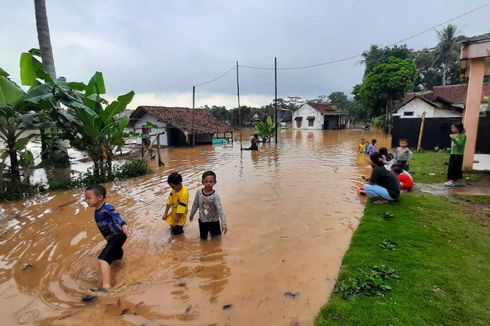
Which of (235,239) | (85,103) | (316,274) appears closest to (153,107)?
(85,103)

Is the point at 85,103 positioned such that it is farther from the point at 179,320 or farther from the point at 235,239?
the point at 179,320

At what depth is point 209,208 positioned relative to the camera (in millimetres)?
5277

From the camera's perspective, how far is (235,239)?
5.79 metres

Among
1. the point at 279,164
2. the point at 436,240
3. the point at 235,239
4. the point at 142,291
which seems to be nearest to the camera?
the point at 142,291

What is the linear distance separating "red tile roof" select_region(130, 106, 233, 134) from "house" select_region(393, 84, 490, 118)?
17.6m

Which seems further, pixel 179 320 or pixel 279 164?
pixel 279 164

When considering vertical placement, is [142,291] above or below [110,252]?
below

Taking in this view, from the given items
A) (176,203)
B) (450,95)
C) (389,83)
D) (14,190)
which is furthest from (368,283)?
(389,83)

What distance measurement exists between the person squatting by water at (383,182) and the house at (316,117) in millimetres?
46424

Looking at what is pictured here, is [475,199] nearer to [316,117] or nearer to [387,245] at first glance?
[387,245]

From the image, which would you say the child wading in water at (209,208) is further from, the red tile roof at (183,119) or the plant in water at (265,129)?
the plant in water at (265,129)

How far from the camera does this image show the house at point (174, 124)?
90.0ft

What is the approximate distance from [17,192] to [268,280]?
8450 mm

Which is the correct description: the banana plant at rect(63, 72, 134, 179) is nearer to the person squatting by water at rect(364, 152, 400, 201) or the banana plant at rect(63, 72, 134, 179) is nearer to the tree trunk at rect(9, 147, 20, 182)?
the tree trunk at rect(9, 147, 20, 182)
